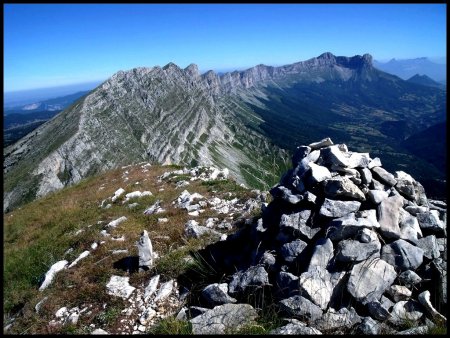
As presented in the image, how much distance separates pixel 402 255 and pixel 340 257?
158 cm

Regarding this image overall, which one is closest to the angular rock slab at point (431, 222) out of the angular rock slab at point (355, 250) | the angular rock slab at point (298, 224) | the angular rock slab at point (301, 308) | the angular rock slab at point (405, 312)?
the angular rock slab at point (355, 250)

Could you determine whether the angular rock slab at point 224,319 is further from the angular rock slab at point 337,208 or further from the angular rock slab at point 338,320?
the angular rock slab at point 337,208

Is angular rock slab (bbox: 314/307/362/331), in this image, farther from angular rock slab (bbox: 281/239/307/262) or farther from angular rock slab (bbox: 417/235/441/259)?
angular rock slab (bbox: 417/235/441/259)

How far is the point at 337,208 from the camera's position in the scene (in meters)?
9.89

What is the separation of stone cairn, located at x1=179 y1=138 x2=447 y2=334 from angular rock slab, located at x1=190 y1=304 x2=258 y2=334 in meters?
0.04

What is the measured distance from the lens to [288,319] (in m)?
7.48

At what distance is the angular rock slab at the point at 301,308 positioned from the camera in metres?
7.72

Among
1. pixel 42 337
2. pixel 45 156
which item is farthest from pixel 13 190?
pixel 42 337

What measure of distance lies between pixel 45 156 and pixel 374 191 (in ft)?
623

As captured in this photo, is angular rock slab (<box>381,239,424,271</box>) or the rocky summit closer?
the rocky summit

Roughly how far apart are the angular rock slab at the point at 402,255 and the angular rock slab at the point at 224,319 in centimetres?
378

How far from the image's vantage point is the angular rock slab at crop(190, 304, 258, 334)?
7.28 m

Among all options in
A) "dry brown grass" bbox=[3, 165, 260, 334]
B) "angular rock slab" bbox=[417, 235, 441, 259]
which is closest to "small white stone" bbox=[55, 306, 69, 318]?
"dry brown grass" bbox=[3, 165, 260, 334]

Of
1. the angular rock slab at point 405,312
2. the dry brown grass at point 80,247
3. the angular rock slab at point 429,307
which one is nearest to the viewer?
the angular rock slab at point 429,307
